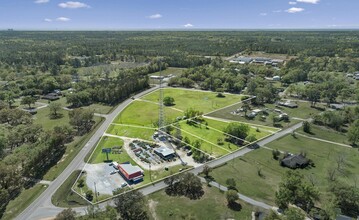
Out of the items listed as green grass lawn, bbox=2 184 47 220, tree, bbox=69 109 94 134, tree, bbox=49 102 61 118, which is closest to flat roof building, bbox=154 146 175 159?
green grass lawn, bbox=2 184 47 220

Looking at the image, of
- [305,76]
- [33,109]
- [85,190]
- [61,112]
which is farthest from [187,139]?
[305,76]

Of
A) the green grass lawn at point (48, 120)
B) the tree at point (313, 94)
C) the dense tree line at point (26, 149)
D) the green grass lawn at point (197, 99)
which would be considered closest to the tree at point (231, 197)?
the dense tree line at point (26, 149)

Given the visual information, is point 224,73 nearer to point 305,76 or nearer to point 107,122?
point 305,76

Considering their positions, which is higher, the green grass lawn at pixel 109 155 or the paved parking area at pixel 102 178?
the green grass lawn at pixel 109 155

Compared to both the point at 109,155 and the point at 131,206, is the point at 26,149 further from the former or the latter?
the point at 131,206

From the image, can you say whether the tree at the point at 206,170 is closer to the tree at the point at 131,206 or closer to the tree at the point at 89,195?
the tree at the point at 131,206

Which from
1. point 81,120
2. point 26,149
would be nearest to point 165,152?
point 26,149
